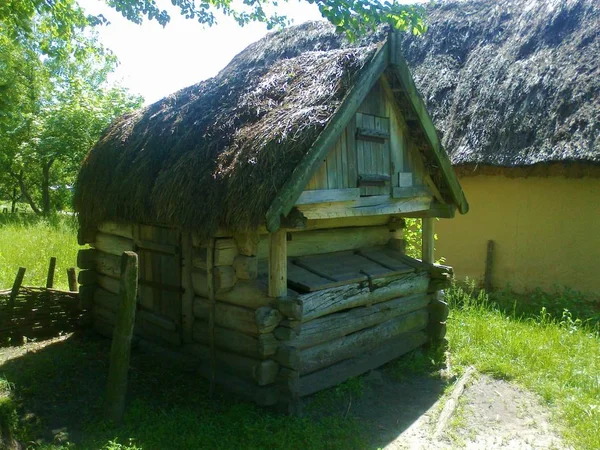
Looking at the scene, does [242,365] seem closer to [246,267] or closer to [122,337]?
[246,267]

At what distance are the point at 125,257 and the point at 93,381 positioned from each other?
1.90 meters

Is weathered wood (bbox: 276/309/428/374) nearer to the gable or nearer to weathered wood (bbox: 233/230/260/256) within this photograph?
weathered wood (bbox: 233/230/260/256)

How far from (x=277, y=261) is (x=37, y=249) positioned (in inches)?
357

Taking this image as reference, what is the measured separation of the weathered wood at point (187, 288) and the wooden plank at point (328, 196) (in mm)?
1611

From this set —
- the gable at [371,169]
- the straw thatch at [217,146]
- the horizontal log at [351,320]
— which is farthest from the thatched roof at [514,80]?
the straw thatch at [217,146]

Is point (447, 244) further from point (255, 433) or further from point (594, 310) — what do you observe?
point (255, 433)

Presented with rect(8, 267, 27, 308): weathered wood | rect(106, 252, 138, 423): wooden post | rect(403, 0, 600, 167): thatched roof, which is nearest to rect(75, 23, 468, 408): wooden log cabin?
rect(106, 252, 138, 423): wooden post

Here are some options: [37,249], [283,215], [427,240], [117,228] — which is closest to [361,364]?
[427,240]

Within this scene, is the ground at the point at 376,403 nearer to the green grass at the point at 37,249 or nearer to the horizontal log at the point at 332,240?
the horizontal log at the point at 332,240

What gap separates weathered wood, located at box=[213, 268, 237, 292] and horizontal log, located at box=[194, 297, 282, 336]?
23 cm

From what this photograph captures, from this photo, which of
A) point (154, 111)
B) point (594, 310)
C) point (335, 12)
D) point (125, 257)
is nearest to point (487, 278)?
point (594, 310)

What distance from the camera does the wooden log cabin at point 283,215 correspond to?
15.7 ft

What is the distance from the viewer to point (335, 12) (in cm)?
618

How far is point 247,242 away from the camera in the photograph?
5059 millimetres
